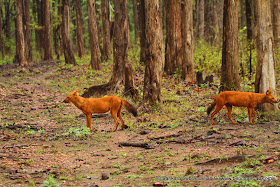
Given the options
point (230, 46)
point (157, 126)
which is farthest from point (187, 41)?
point (157, 126)

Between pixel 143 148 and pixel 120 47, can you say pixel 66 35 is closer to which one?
pixel 120 47

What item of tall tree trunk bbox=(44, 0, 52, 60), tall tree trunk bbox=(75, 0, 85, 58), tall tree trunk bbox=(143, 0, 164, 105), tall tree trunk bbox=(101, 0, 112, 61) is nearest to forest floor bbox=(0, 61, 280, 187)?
tall tree trunk bbox=(143, 0, 164, 105)

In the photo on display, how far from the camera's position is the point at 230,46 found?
1237 centimetres

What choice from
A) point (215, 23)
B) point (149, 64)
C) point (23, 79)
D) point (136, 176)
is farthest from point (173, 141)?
point (215, 23)

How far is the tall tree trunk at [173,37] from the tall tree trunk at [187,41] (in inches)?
40.4

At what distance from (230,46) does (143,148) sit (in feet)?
20.6

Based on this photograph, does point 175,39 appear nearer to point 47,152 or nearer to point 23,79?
point 23,79

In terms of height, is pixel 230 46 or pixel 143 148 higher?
pixel 230 46

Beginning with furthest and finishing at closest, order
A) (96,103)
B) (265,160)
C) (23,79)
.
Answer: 1. (23,79)
2. (96,103)
3. (265,160)

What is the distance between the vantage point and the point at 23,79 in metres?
20.2

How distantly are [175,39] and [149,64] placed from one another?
24.8 ft

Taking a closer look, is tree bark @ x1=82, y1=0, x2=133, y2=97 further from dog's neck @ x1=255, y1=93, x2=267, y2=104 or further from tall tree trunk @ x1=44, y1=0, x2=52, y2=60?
tall tree trunk @ x1=44, y1=0, x2=52, y2=60

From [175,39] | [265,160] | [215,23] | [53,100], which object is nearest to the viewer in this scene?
[265,160]

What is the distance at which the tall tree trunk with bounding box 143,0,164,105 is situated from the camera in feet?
38.1
